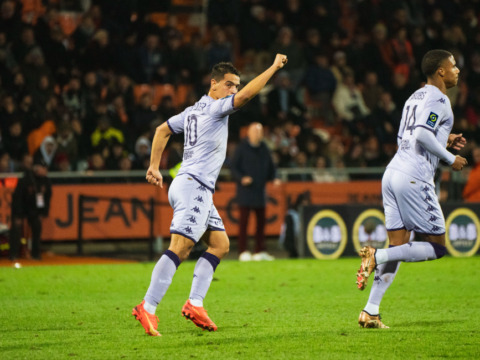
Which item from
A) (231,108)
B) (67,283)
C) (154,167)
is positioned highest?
(231,108)

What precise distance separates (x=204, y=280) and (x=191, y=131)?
131 cm

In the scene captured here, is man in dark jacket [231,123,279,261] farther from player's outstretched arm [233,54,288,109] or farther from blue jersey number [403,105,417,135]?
player's outstretched arm [233,54,288,109]

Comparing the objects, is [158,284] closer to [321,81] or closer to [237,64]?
[321,81]

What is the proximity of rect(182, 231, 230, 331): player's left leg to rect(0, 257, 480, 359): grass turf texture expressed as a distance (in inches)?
5.9

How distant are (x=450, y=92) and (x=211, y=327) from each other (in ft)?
49.8

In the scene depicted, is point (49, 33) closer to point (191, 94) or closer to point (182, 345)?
point (191, 94)

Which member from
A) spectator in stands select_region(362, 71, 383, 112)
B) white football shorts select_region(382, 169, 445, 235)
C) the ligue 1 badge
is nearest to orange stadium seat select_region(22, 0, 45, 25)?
spectator in stands select_region(362, 71, 383, 112)

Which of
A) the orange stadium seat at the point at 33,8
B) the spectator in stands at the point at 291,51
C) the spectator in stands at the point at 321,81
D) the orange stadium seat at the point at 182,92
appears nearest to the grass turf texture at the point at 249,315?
the orange stadium seat at the point at 182,92

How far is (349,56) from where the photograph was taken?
22078 mm

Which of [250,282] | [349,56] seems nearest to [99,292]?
[250,282]

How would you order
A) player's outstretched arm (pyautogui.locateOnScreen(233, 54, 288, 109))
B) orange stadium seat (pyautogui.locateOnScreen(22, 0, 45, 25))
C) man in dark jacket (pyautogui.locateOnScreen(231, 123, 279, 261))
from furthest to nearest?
orange stadium seat (pyautogui.locateOnScreen(22, 0, 45, 25)), man in dark jacket (pyautogui.locateOnScreen(231, 123, 279, 261)), player's outstretched arm (pyautogui.locateOnScreen(233, 54, 288, 109))

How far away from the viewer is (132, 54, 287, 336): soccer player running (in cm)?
750

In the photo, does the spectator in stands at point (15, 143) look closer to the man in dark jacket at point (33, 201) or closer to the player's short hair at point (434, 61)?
the man in dark jacket at point (33, 201)

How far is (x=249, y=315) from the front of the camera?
894 centimetres
